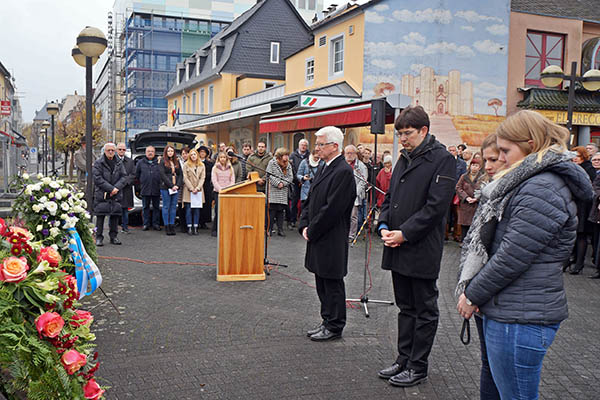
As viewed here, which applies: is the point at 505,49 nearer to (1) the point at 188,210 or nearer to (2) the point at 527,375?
(1) the point at 188,210

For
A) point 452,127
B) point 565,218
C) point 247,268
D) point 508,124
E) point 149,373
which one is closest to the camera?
point 565,218

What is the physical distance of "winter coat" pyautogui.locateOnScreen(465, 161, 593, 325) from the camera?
2.71 meters

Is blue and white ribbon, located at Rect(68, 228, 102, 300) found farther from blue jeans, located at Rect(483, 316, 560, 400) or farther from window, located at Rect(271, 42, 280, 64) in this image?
window, located at Rect(271, 42, 280, 64)

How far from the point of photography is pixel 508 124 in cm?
288

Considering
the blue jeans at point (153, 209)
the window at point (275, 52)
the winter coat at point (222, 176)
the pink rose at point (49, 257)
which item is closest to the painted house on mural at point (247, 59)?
the window at point (275, 52)

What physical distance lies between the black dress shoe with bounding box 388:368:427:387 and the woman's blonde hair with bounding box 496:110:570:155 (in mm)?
2326

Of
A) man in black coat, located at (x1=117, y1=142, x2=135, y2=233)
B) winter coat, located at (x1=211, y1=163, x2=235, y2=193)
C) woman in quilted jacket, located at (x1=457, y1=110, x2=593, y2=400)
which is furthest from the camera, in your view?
winter coat, located at (x1=211, y1=163, x2=235, y2=193)

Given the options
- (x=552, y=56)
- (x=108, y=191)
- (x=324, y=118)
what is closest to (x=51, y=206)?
(x=108, y=191)

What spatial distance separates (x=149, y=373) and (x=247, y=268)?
3.63 metres

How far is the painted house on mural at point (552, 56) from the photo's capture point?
72.3 feet

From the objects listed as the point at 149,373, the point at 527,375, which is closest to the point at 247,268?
the point at 149,373

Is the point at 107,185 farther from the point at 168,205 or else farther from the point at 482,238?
the point at 482,238

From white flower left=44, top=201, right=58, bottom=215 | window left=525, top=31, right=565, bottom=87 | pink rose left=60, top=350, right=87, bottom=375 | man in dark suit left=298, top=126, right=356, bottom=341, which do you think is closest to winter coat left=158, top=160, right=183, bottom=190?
white flower left=44, top=201, right=58, bottom=215

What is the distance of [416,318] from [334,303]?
1.17m
